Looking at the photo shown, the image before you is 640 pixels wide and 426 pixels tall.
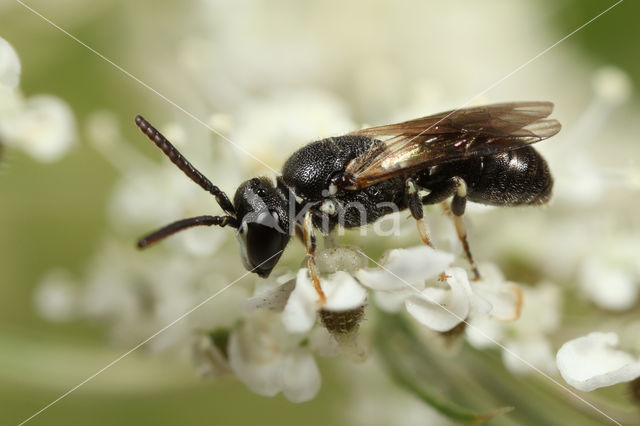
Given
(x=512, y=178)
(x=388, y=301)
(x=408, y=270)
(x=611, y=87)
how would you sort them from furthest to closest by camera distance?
(x=611, y=87), (x=512, y=178), (x=388, y=301), (x=408, y=270)

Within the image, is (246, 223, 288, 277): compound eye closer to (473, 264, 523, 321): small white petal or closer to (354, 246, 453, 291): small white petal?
(354, 246, 453, 291): small white petal

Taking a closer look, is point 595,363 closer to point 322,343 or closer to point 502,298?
point 502,298

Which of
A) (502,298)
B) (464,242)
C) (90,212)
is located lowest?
(502,298)

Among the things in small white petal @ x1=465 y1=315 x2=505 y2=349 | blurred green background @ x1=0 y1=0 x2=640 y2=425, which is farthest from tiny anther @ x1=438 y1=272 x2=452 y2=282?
blurred green background @ x1=0 y1=0 x2=640 y2=425

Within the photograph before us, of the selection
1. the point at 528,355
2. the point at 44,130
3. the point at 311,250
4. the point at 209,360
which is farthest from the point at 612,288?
the point at 44,130

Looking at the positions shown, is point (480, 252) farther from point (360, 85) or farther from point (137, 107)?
point (137, 107)
